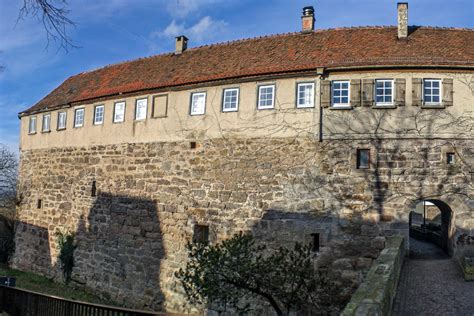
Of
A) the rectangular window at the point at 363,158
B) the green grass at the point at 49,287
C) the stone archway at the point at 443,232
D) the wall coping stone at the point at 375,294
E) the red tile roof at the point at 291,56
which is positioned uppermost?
the red tile roof at the point at 291,56

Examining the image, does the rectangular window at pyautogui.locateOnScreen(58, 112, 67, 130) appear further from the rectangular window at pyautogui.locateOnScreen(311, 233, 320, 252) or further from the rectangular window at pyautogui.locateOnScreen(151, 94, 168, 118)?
the rectangular window at pyautogui.locateOnScreen(311, 233, 320, 252)

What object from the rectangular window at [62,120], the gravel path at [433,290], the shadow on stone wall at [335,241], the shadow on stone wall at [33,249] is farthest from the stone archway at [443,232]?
the shadow on stone wall at [33,249]

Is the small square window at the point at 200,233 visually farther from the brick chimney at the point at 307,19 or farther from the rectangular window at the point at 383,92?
the brick chimney at the point at 307,19

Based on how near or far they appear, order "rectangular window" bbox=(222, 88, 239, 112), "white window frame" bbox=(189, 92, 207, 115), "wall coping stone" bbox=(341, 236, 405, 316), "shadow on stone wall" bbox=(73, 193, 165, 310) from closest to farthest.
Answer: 1. "wall coping stone" bbox=(341, 236, 405, 316)
2. "rectangular window" bbox=(222, 88, 239, 112)
3. "white window frame" bbox=(189, 92, 207, 115)
4. "shadow on stone wall" bbox=(73, 193, 165, 310)

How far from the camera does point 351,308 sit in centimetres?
565

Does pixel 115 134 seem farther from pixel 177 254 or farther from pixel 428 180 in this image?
pixel 428 180

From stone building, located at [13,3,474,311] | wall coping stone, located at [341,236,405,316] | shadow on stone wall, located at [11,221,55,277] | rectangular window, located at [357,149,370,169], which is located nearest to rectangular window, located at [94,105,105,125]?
stone building, located at [13,3,474,311]

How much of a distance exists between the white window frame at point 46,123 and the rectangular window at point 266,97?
37.4 ft

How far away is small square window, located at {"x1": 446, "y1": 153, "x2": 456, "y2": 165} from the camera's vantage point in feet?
42.0

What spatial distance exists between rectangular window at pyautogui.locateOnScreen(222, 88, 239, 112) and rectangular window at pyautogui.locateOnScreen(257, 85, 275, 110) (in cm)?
82

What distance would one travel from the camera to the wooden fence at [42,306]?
7.20 metres

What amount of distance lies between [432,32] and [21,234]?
20.3 m

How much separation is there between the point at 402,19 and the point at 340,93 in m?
3.56

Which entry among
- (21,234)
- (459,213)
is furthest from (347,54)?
(21,234)
